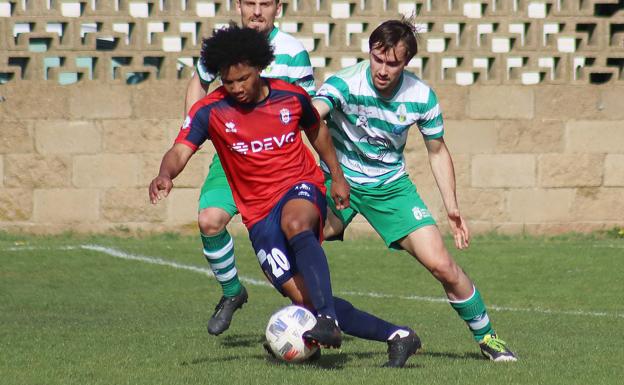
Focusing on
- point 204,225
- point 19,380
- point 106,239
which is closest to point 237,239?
point 106,239

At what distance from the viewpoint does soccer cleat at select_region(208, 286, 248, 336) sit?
778 cm

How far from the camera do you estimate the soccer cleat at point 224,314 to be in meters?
7.78

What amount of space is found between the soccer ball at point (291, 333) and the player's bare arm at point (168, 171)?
83 cm

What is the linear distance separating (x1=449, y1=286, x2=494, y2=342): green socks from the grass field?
0.54ft

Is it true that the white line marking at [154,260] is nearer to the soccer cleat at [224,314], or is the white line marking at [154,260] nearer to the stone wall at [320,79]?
the stone wall at [320,79]

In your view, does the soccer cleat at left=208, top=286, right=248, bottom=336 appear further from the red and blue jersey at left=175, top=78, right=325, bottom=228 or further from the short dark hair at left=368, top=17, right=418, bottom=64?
the short dark hair at left=368, top=17, right=418, bottom=64

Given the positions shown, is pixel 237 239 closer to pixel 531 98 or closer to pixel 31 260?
pixel 31 260

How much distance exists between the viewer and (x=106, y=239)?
14.1 meters

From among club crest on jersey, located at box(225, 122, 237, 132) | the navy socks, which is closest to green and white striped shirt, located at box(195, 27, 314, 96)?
club crest on jersey, located at box(225, 122, 237, 132)

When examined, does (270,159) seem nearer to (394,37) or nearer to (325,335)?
(394,37)

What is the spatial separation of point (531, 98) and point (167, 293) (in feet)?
17.2

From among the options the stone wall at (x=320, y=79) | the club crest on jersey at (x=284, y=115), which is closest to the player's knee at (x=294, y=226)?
the club crest on jersey at (x=284, y=115)

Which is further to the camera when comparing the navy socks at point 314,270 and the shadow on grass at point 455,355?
the shadow on grass at point 455,355

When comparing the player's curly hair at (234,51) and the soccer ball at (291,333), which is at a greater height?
the player's curly hair at (234,51)
